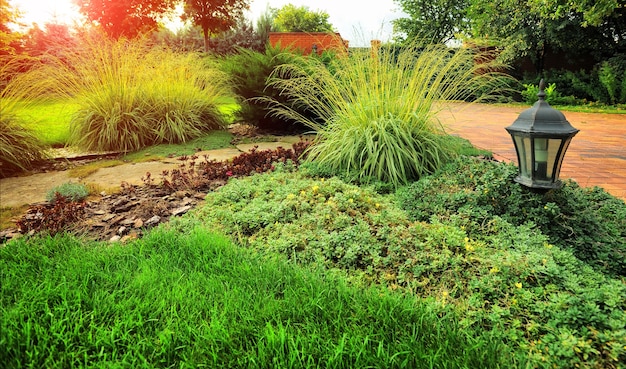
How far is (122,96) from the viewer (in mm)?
4949

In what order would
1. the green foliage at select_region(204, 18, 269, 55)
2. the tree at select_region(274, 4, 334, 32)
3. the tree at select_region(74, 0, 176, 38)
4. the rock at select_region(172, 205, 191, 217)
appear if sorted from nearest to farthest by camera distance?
the rock at select_region(172, 205, 191, 217)
the tree at select_region(74, 0, 176, 38)
the green foliage at select_region(204, 18, 269, 55)
the tree at select_region(274, 4, 334, 32)

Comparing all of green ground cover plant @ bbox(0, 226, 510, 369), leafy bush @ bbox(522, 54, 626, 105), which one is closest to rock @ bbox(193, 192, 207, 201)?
green ground cover plant @ bbox(0, 226, 510, 369)

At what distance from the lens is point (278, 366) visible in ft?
3.78

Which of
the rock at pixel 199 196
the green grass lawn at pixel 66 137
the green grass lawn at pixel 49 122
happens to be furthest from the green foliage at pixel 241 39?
the rock at pixel 199 196

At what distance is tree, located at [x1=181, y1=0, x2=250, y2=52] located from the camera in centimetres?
1500

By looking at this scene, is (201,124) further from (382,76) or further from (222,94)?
(382,76)

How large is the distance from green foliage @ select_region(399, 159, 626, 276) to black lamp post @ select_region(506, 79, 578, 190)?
0.42 ft

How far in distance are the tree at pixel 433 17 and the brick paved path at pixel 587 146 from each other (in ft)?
61.1

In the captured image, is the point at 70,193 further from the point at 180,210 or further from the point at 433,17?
the point at 433,17

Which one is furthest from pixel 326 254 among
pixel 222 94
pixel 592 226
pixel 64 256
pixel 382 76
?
pixel 222 94

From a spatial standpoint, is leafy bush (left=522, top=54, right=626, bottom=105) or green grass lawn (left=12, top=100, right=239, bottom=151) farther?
leafy bush (left=522, top=54, right=626, bottom=105)

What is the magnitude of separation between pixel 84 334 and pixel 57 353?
0.31ft

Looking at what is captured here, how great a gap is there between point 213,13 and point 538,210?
16.2 meters

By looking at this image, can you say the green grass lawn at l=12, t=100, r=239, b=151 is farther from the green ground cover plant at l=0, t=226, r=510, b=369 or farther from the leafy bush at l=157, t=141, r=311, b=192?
the green ground cover plant at l=0, t=226, r=510, b=369
